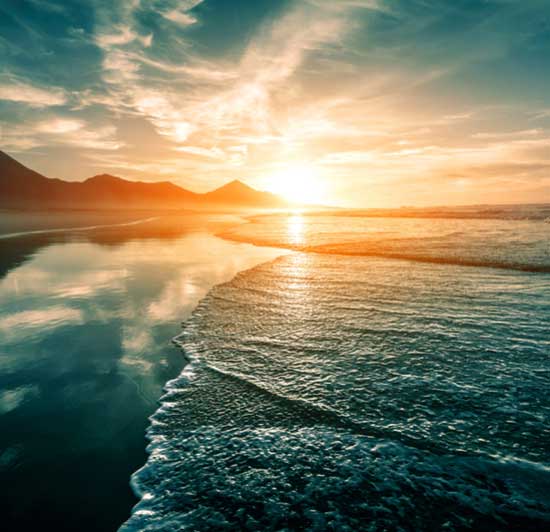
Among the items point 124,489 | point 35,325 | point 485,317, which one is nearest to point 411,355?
point 485,317

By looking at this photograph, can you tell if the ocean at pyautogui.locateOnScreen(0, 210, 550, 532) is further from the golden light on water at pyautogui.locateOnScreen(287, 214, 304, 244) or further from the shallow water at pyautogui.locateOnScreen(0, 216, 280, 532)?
the golden light on water at pyautogui.locateOnScreen(287, 214, 304, 244)

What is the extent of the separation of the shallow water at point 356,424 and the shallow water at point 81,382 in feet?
1.41

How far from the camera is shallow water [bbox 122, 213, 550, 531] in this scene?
334cm

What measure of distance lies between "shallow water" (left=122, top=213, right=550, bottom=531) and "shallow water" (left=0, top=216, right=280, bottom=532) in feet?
1.41

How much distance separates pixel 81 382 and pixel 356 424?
4.67m

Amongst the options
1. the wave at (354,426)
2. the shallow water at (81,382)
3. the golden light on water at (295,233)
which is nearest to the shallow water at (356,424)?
the wave at (354,426)

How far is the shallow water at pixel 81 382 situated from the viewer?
3.51m

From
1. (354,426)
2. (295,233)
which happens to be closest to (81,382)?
(354,426)

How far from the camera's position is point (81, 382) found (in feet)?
18.8

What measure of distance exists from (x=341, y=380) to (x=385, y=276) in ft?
27.2

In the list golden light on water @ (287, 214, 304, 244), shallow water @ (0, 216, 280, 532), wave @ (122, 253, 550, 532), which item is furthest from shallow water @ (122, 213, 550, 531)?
golden light on water @ (287, 214, 304, 244)

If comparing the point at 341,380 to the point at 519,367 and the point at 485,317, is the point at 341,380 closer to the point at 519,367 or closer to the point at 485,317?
the point at 519,367

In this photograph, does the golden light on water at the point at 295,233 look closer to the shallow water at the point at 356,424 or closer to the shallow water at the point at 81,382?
the shallow water at the point at 81,382

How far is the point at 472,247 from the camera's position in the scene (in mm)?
19766
